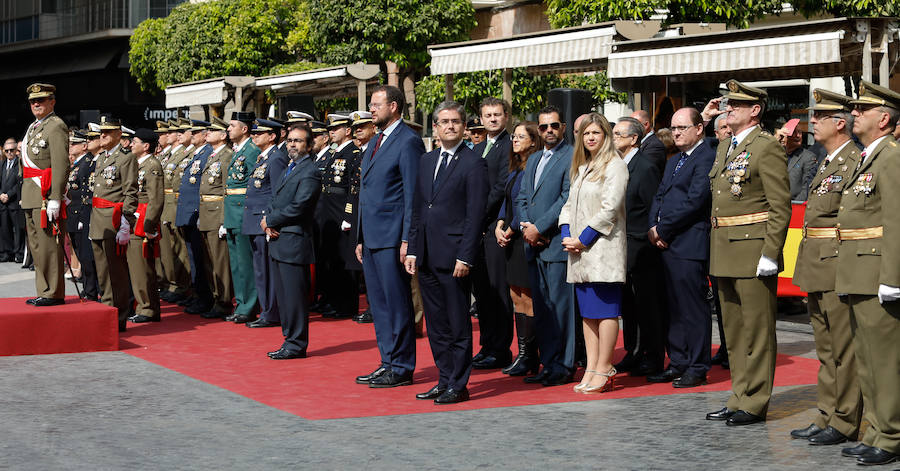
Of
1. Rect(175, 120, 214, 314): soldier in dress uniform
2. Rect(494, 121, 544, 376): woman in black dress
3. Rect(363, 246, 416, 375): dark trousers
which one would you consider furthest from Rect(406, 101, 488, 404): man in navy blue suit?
Rect(175, 120, 214, 314): soldier in dress uniform

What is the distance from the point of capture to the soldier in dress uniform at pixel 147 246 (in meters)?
12.5

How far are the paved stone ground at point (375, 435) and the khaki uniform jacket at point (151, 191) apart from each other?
12.3ft

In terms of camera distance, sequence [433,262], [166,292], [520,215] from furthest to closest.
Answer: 1. [166,292]
2. [520,215]
3. [433,262]

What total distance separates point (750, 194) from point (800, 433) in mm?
1409

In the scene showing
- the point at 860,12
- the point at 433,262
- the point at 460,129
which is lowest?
the point at 433,262

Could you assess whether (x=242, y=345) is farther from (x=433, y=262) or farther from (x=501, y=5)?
(x=501, y=5)

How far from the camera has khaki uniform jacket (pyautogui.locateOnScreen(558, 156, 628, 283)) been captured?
27.2ft

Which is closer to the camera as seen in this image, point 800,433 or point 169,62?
point 800,433

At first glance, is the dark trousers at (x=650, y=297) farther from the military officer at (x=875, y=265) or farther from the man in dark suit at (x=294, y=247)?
the man in dark suit at (x=294, y=247)

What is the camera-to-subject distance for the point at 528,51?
14.7 metres

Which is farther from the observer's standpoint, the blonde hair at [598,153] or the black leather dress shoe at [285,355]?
the black leather dress shoe at [285,355]

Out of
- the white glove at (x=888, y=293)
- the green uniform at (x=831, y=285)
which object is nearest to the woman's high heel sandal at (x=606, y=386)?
the green uniform at (x=831, y=285)

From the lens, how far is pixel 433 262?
8.34 meters

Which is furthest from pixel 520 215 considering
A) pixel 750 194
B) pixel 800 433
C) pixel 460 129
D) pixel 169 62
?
pixel 169 62
